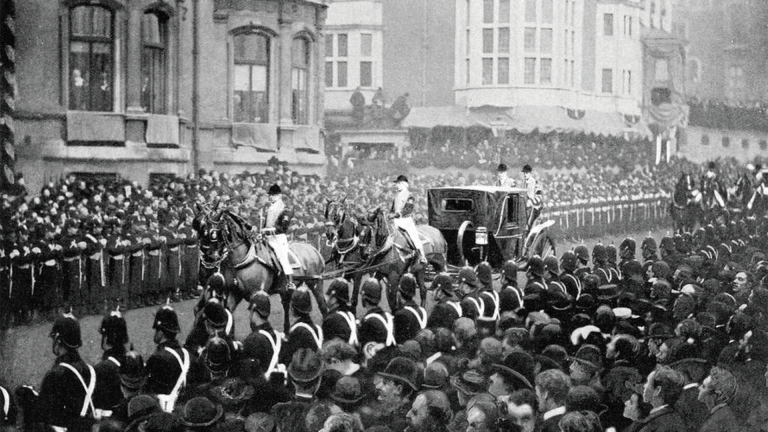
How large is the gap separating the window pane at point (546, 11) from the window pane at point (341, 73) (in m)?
3.24

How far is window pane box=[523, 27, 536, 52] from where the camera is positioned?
17031 millimetres

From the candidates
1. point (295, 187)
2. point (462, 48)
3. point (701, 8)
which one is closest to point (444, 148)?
point (462, 48)

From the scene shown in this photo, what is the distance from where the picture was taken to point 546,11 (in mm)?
17109

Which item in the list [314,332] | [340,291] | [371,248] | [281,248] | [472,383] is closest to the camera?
[472,383]

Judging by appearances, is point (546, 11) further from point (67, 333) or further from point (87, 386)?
point (87, 386)

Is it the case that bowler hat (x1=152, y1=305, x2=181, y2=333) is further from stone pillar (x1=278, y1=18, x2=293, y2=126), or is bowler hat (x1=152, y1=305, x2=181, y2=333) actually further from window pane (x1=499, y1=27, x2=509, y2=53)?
window pane (x1=499, y1=27, x2=509, y2=53)

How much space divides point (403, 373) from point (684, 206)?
8986mm

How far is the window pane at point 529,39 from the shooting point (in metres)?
17.0

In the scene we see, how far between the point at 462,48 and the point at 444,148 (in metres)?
1.51

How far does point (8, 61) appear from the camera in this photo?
13.0m

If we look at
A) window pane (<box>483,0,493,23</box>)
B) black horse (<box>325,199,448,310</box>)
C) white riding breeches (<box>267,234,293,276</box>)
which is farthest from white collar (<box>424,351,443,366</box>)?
window pane (<box>483,0,493,23</box>)

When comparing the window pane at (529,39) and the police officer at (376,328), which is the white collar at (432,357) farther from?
the window pane at (529,39)

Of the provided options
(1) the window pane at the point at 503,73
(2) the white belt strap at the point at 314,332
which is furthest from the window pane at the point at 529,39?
(2) the white belt strap at the point at 314,332

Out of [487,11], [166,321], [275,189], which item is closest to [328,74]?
[275,189]
